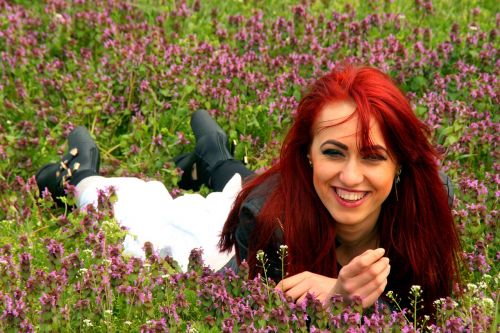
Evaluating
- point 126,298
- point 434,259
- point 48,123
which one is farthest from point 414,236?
point 48,123

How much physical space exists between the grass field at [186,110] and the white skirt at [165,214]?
1.02 ft

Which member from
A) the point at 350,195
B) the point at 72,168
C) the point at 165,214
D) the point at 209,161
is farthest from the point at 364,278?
the point at 72,168

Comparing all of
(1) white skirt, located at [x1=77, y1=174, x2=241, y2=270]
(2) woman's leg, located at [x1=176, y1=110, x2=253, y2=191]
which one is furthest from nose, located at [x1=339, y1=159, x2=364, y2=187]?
(2) woman's leg, located at [x1=176, y1=110, x2=253, y2=191]

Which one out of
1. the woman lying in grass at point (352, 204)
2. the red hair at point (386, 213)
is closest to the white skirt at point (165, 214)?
the woman lying in grass at point (352, 204)

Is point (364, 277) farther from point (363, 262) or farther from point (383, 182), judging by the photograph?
point (383, 182)

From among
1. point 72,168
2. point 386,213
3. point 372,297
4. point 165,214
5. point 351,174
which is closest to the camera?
point 372,297

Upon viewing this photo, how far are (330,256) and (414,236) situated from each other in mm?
392

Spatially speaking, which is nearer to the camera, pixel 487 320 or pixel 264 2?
pixel 487 320

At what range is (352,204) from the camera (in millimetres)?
4340

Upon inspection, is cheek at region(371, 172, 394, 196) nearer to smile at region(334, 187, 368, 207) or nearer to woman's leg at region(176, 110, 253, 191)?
smile at region(334, 187, 368, 207)

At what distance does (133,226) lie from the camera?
6.02m

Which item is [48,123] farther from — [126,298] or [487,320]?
[487,320]

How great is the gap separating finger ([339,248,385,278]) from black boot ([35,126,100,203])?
8.99ft

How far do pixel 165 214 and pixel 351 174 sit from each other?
6.87 feet
